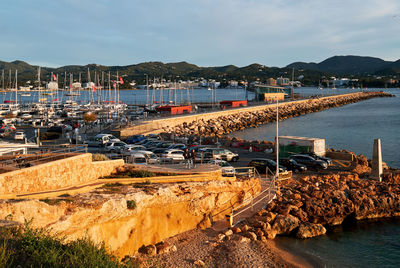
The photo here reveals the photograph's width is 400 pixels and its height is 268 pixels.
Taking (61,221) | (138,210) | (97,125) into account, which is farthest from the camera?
(97,125)

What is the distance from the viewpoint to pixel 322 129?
6775 centimetres

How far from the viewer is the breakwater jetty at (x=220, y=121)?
160 feet

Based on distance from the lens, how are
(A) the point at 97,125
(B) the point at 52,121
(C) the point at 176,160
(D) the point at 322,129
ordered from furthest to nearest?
(D) the point at 322,129
(B) the point at 52,121
(A) the point at 97,125
(C) the point at 176,160

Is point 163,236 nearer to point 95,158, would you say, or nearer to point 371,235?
point 95,158

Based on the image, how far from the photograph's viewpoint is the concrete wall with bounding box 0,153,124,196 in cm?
1352

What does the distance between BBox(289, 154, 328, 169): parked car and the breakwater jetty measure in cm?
2098

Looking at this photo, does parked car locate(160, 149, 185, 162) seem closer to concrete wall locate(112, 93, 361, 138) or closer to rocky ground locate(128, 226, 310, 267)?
rocky ground locate(128, 226, 310, 267)

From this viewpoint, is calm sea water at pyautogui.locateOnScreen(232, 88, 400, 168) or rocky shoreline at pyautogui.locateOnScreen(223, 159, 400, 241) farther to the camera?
calm sea water at pyautogui.locateOnScreen(232, 88, 400, 168)

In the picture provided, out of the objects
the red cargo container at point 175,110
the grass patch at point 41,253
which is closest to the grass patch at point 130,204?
the grass patch at point 41,253

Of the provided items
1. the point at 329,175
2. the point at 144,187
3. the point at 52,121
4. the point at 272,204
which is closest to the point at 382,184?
the point at 329,175

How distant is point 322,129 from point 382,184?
44.3 meters

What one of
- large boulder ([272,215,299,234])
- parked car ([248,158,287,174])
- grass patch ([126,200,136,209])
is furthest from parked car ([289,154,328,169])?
grass patch ([126,200,136,209])

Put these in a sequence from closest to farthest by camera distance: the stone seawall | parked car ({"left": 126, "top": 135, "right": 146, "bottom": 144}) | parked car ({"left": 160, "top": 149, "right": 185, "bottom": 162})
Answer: the stone seawall, parked car ({"left": 160, "top": 149, "right": 185, "bottom": 162}), parked car ({"left": 126, "top": 135, "right": 146, "bottom": 144})

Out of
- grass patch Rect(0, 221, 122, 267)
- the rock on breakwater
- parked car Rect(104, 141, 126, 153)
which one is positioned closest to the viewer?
grass patch Rect(0, 221, 122, 267)
